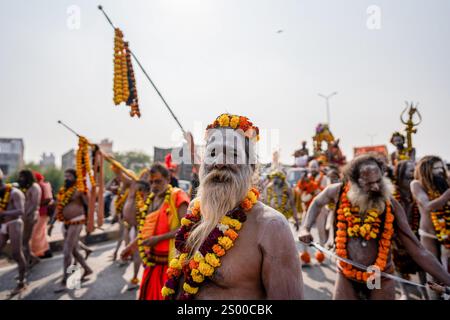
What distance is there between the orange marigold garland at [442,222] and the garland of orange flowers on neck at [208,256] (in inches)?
139

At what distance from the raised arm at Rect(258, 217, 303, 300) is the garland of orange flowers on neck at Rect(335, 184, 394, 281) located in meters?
1.58

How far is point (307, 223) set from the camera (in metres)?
3.39

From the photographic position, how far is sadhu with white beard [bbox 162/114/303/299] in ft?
5.23

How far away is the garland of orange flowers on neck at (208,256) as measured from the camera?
1.70 meters

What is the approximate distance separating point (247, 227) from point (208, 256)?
0.28 meters

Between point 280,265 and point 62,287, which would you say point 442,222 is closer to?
point 280,265

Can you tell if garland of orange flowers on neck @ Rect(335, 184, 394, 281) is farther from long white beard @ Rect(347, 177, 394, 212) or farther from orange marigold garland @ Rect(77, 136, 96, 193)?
orange marigold garland @ Rect(77, 136, 96, 193)

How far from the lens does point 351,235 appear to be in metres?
3.06

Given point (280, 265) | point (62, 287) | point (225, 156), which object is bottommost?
point (62, 287)

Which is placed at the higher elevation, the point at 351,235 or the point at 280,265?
the point at 280,265

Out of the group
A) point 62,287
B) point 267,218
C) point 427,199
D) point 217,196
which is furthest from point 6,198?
point 427,199
